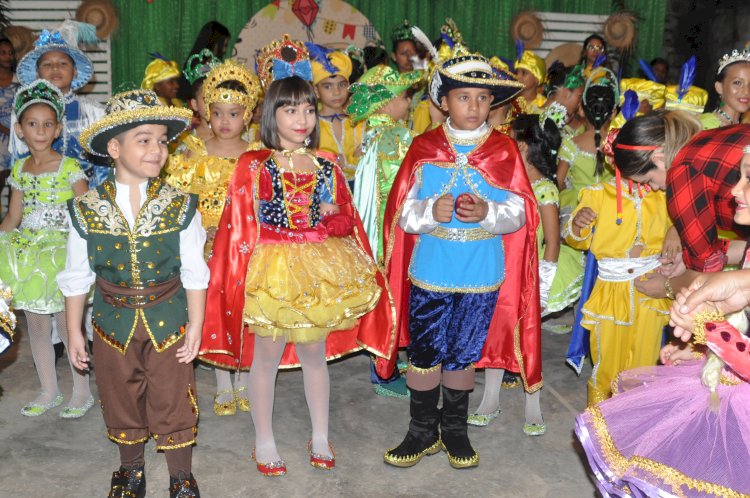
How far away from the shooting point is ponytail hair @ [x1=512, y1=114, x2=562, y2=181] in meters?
4.32

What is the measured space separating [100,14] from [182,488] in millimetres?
7581

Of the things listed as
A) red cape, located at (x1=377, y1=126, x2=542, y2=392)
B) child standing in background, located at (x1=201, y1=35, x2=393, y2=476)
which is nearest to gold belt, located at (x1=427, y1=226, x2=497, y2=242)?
red cape, located at (x1=377, y1=126, x2=542, y2=392)

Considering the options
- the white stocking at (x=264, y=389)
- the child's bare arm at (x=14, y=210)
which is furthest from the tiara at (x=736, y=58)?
the child's bare arm at (x=14, y=210)

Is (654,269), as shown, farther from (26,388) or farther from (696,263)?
(26,388)

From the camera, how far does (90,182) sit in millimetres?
5090

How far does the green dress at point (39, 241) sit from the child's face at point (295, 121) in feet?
4.98

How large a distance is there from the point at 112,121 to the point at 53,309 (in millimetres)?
1662

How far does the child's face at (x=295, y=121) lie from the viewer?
3621mm

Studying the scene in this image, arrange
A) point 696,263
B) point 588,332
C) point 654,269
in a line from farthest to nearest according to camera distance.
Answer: point 588,332 < point 654,269 < point 696,263

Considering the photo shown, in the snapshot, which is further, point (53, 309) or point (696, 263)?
point (53, 309)

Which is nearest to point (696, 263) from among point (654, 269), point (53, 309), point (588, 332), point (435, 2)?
point (654, 269)

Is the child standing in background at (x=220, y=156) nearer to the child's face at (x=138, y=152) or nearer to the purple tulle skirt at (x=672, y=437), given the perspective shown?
the child's face at (x=138, y=152)

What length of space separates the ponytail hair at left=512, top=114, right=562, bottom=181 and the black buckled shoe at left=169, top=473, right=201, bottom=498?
2.58 meters

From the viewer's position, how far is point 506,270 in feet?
13.1
